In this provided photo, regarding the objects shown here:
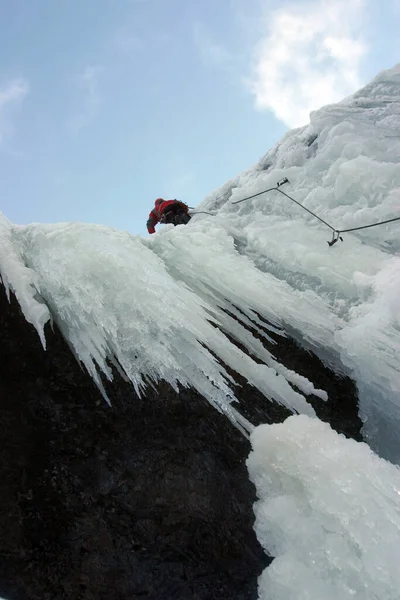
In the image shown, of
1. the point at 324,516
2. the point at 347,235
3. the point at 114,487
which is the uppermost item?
the point at 347,235

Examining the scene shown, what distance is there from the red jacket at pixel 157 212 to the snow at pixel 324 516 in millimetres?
5393

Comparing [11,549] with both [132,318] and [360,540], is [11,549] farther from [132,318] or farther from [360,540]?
[360,540]

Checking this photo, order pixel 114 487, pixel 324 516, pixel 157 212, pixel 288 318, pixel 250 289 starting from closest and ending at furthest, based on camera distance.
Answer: pixel 324 516
pixel 114 487
pixel 288 318
pixel 250 289
pixel 157 212

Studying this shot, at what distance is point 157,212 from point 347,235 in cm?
438

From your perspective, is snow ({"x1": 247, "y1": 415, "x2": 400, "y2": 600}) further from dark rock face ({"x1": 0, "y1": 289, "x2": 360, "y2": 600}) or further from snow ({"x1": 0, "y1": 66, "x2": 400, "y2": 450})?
snow ({"x1": 0, "y1": 66, "x2": 400, "y2": 450})

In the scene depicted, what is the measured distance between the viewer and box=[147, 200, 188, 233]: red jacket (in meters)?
7.70

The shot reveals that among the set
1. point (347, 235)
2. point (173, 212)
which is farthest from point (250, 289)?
point (173, 212)

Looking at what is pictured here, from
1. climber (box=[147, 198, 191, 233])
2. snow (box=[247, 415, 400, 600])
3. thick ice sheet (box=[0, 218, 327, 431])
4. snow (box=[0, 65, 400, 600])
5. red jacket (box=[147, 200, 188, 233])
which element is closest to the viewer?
Result: snow (box=[247, 415, 400, 600])

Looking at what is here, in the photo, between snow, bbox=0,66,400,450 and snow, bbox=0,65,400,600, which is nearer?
snow, bbox=0,65,400,600

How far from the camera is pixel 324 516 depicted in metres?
2.64

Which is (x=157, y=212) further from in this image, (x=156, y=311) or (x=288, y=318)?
(x=288, y=318)

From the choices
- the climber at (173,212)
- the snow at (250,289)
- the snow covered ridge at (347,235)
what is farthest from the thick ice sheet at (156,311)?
the climber at (173,212)

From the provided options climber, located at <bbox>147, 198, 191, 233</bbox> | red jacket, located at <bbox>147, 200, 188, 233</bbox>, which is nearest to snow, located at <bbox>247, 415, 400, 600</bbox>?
climber, located at <bbox>147, 198, 191, 233</bbox>

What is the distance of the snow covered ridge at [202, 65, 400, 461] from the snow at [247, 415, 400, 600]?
32.9 inches
